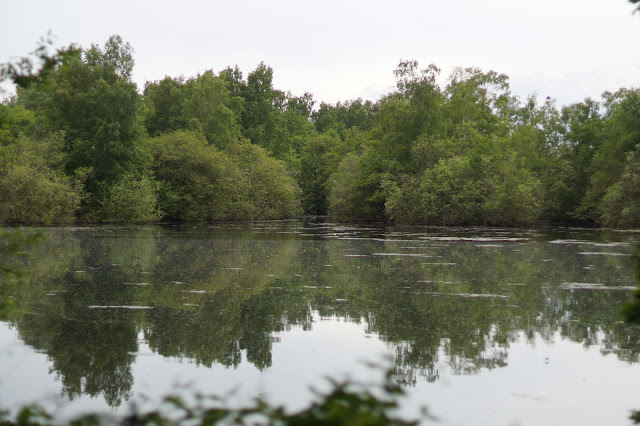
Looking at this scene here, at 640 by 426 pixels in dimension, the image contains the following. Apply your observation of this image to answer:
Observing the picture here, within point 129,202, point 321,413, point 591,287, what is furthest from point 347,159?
point 321,413

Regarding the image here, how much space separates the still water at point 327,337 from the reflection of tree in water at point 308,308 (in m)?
0.04

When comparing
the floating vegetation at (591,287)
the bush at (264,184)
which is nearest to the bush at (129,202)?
the bush at (264,184)

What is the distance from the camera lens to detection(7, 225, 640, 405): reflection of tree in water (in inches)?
269

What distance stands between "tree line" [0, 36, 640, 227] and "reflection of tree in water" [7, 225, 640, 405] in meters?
25.6

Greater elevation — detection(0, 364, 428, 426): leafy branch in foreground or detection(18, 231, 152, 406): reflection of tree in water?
detection(0, 364, 428, 426): leafy branch in foreground

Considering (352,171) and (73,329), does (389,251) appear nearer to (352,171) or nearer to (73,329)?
(73,329)

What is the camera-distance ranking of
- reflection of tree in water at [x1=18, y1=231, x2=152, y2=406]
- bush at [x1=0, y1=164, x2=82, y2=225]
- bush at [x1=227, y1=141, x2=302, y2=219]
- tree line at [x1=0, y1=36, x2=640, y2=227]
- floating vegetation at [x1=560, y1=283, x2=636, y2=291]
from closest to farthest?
1. reflection of tree in water at [x1=18, y1=231, x2=152, y2=406]
2. floating vegetation at [x1=560, y1=283, x2=636, y2=291]
3. bush at [x1=0, y1=164, x2=82, y2=225]
4. tree line at [x1=0, y1=36, x2=640, y2=227]
5. bush at [x1=227, y1=141, x2=302, y2=219]

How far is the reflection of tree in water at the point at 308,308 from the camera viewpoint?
6844 millimetres

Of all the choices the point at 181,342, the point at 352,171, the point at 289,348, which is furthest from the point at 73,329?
the point at 352,171

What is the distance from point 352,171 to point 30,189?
2772cm

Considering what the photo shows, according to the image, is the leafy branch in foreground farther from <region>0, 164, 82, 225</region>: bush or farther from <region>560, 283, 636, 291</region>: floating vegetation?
<region>0, 164, 82, 225</region>: bush

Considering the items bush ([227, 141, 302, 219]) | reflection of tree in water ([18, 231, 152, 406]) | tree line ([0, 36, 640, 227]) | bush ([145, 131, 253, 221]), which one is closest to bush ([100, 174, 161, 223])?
tree line ([0, 36, 640, 227])

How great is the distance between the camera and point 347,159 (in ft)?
196

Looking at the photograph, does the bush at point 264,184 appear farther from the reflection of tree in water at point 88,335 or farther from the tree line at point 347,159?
the reflection of tree in water at point 88,335
